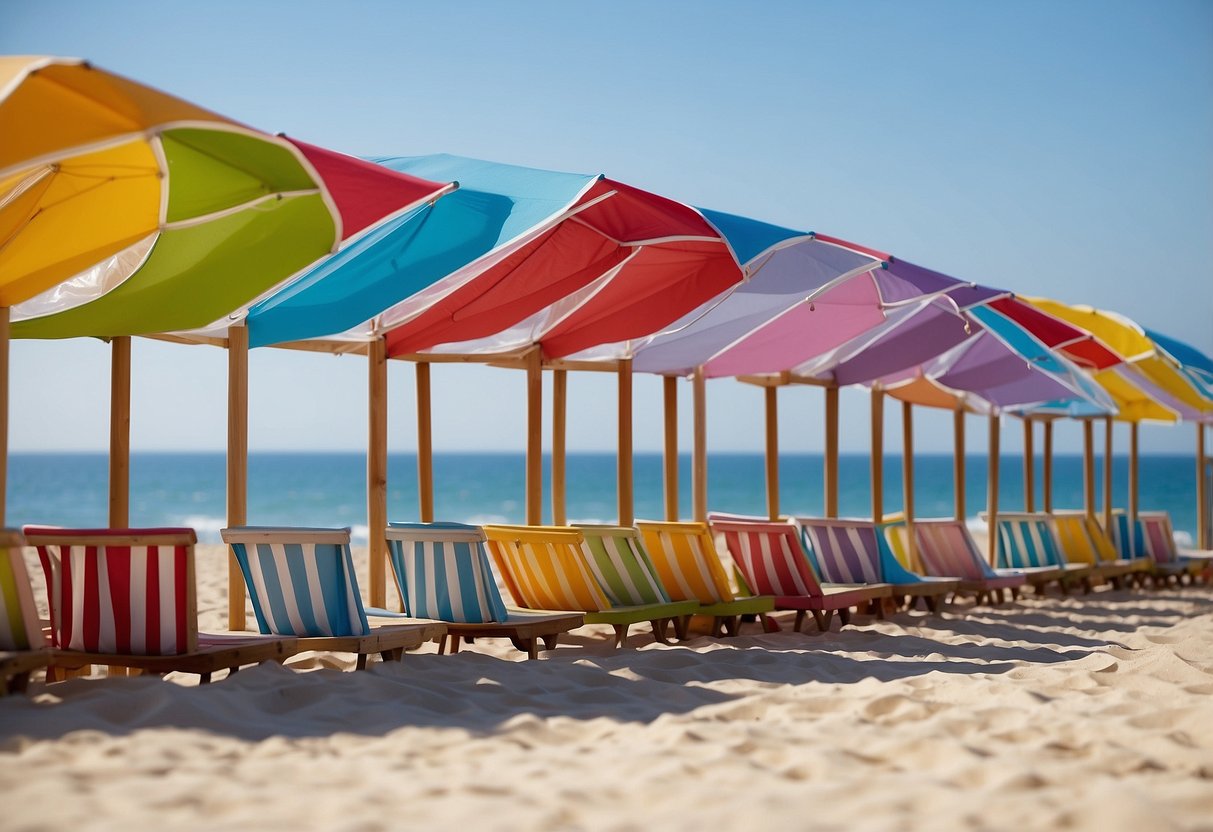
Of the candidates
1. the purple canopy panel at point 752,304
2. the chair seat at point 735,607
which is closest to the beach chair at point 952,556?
the purple canopy panel at point 752,304

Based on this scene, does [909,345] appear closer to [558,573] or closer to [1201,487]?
[558,573]

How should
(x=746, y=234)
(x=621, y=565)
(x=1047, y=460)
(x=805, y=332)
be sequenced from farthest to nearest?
(x=1047, y=460) → (x=805, y=332) → (x=621, y=565) → (x=746, y=234)

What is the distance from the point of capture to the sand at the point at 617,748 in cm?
295

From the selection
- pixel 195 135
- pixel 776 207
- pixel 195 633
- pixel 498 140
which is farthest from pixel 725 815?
pixel 776 207

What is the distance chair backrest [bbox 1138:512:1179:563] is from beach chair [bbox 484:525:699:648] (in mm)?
9337

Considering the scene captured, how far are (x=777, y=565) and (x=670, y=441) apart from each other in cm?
198

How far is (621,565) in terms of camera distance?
22.5ft

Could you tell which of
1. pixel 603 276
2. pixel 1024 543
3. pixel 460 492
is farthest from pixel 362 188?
pixel 460 492

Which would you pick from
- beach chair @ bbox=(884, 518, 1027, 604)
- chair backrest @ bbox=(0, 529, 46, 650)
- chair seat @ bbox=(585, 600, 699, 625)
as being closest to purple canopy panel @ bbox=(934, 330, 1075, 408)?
beach chair @ bbox=(884, 518, 1027, 604)

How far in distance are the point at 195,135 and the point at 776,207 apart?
1632 inches

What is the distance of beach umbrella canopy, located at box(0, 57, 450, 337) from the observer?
3934 millimetres

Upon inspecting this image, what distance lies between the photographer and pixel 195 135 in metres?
4.30

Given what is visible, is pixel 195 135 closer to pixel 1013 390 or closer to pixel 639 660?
pixel 639 660

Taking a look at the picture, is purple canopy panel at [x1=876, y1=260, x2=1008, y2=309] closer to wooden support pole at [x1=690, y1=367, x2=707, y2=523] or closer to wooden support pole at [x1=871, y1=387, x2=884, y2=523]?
wooden support pole at [x1=690, y1=367, x2=707, y2=523]
